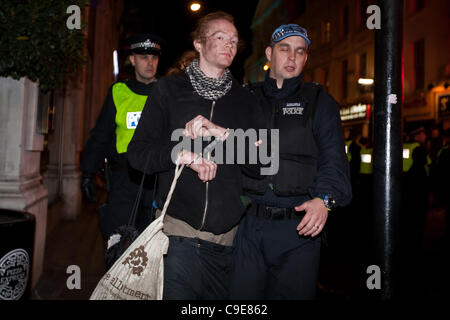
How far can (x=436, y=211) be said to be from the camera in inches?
514

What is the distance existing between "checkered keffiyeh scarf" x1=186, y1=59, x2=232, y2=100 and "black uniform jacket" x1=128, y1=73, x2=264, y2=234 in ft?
0.09

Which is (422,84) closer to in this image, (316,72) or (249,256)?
(316,72)

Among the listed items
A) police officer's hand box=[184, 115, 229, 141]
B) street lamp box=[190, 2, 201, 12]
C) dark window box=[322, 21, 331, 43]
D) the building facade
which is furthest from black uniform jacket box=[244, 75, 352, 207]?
dark window box=[322, 21, 331, 43]

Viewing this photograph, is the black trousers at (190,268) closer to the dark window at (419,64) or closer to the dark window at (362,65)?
the dark window at (419,64)

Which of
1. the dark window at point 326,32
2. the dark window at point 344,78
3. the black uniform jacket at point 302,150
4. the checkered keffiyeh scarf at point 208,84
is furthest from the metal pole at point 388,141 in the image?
the dark window at point 326,32

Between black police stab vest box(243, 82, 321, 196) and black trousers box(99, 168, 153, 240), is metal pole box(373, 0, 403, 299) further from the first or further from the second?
black trousers box(99, 168, 153, 240)

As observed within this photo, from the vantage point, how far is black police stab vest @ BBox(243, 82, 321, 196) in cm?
239

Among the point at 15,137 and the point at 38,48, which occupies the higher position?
the point at 38,48

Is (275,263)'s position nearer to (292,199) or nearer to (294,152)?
(292,199)

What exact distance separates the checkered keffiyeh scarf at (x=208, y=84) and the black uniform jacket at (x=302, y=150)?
36cm

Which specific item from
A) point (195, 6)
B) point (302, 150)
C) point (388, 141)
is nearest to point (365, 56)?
point (195, 6)

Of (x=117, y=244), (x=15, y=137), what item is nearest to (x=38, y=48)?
(x=15, y=137)

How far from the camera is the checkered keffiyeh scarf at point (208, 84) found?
222cm
